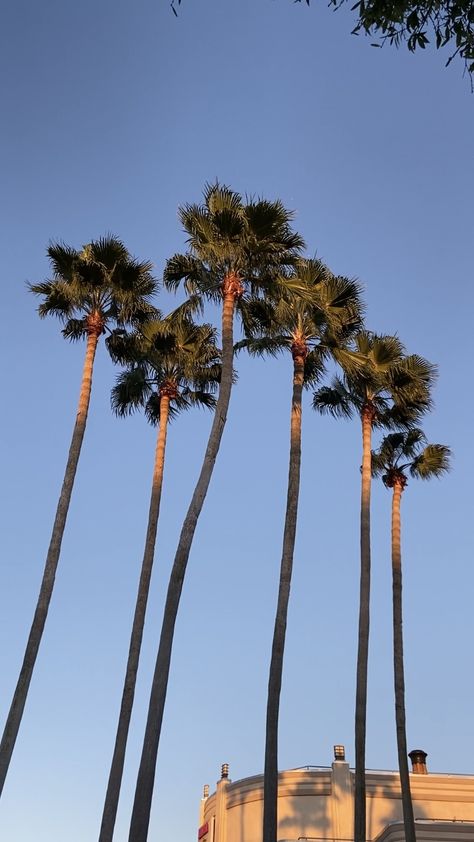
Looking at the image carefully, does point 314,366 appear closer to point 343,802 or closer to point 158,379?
point 158,379

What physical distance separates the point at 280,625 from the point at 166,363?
10.3m

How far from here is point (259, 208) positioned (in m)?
23.1

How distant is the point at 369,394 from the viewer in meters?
29.9

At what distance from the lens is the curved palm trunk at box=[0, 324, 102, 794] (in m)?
19.7

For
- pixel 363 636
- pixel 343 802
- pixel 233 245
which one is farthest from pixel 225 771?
pixel 233 245

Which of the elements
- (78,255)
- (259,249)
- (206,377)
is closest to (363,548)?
(206,377)

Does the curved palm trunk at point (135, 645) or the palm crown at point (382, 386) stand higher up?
the palm crown at point (382, 386)

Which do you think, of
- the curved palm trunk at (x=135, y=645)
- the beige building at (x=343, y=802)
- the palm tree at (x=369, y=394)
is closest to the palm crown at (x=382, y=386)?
the palm tree at (x=369, y=394)

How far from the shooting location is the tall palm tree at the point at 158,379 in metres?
26.2

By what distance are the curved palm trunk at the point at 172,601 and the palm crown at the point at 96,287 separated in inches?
152

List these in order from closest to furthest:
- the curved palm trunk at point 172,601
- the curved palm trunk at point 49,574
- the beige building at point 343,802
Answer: the curved palm trunk at point 172,601 → the curved palm trunk at point 49,574 → the beige building at point 343,802

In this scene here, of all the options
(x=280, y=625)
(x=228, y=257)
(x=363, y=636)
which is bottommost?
(x=280, y=625)

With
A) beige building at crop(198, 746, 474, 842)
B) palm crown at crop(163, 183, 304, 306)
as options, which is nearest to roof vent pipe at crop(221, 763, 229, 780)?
beige building at crop(198, 746, 474, 842)

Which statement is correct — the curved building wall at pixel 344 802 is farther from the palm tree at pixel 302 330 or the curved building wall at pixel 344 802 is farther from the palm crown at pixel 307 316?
the palm crown at pixel 307 316
